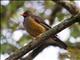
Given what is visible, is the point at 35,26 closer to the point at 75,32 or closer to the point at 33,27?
the point at 33,27

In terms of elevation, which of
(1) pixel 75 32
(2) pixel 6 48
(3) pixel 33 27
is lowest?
(3) pixel 33 27

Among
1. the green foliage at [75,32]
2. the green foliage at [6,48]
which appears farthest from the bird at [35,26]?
the green foliage at [75,32]

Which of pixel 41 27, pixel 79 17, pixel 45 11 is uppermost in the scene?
pixel 45 11

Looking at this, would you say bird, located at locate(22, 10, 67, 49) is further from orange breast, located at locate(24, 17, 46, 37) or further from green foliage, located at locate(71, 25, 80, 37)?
green foliage, located at locate(71, 25, 80, 37)

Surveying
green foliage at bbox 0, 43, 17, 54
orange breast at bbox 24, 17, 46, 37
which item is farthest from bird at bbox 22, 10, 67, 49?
green foliage at bbox 0, 43, 17, 54

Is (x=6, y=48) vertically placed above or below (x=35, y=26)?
above

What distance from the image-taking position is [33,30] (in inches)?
192

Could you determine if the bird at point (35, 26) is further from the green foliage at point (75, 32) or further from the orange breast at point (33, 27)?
the green foliage at point (75, 32)

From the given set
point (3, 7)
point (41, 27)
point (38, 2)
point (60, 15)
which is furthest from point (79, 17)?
point (3, 7)

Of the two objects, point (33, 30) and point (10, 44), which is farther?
point (10, 44)

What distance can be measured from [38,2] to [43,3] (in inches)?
4.5

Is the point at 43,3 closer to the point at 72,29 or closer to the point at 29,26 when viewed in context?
the point at 72,29

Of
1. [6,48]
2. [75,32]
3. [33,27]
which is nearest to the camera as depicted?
[33,27]

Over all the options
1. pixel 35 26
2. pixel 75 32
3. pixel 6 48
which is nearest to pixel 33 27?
pixel 35 26
